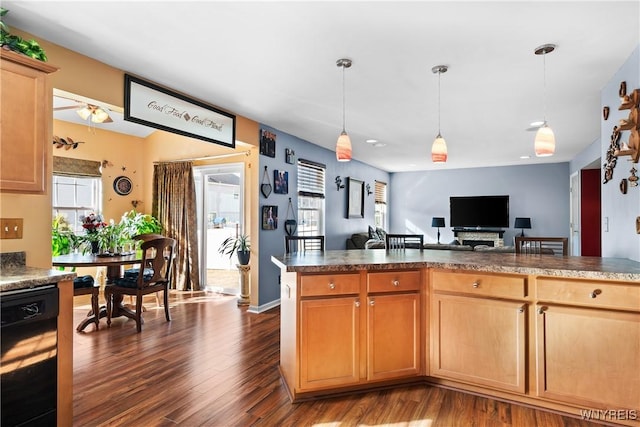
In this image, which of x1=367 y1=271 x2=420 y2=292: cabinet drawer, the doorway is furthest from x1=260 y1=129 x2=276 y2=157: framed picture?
x1=367 y1=271 x2=420 y2=292: cabinet drawer

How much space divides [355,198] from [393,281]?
192 inches

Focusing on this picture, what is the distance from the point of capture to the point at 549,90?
10.8 ft

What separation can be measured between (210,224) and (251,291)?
1731 mm

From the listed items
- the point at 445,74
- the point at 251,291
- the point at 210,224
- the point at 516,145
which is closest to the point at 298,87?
the point at 445,74

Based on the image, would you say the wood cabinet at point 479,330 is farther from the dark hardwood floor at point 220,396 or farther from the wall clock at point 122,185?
the wall clock at point 122,185

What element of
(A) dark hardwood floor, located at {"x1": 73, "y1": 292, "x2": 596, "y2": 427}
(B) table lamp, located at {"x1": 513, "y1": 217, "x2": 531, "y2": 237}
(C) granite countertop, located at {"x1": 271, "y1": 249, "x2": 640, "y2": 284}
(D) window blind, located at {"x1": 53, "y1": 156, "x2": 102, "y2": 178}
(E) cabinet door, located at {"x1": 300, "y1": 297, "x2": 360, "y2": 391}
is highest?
(D) window blind, located at {"x1": 53, "y1": 156, "x2": 102, "y2": 178}

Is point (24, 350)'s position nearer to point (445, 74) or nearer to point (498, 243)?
point (445, 74)

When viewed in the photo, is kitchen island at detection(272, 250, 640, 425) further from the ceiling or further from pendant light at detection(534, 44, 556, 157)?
the ceiling

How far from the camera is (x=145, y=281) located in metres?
3.91

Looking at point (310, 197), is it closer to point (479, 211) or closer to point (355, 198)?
point (355, 198)

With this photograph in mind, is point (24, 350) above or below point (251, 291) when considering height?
above

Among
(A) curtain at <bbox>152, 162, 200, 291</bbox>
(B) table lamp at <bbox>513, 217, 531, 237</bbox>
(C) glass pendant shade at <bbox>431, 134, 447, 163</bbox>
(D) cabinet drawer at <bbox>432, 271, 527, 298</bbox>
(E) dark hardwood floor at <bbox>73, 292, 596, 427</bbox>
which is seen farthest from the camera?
(B) table lamp at <bbox>513, 217, 531, 237</bbox>

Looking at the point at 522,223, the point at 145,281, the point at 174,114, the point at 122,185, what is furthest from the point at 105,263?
the point at 522,223

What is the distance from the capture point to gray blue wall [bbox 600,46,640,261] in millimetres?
2439
